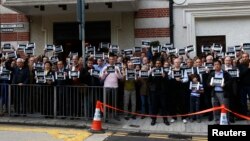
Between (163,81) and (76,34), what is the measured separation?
645cm

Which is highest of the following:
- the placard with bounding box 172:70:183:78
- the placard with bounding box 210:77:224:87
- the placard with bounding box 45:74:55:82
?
the placard with bounding box 172:70:183:78

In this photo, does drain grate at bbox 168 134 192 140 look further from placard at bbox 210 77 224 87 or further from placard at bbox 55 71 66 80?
placard at bbox 55 71 66 80

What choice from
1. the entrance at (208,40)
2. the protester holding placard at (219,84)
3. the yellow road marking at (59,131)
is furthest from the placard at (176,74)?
the entrance at (208,40)

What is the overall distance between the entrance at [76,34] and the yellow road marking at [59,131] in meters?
6.21

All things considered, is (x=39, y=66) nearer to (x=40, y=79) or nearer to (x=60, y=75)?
(x=40, y=79)

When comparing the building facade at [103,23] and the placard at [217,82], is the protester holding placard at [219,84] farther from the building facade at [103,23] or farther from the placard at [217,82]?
the building facade at [103,23]

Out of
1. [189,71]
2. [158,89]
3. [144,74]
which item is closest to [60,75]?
[144,74]

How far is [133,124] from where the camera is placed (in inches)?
466

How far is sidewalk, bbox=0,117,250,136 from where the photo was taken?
36.6 ft

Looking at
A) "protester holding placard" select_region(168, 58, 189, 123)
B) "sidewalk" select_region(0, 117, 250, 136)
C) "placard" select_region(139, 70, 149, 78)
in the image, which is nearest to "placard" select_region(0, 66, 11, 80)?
"sidewalk" select_region(0, 117, 250, 136)

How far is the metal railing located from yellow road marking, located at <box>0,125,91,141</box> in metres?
1.03

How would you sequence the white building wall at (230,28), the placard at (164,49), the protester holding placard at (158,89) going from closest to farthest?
1. the protester holding placard at (158,89)
2. the placard at (164,49)
3. the white building wall at (230,28)

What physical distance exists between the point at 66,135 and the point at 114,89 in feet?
7.69

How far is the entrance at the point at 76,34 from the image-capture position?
56.2ft
